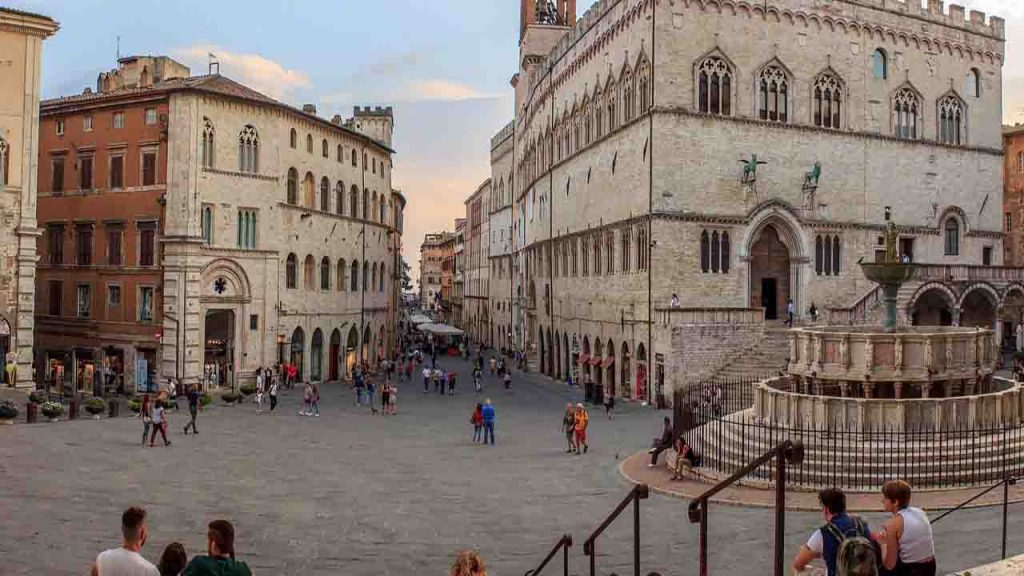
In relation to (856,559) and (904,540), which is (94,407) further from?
(856,559)

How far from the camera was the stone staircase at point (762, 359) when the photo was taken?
1398 inches

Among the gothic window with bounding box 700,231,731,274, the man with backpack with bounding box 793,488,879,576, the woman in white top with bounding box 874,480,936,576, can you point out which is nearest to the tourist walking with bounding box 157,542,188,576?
the man with backpack with bounding box 793,488,879,576

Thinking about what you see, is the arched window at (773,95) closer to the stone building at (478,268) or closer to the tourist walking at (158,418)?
the tourist walking at (158,418)

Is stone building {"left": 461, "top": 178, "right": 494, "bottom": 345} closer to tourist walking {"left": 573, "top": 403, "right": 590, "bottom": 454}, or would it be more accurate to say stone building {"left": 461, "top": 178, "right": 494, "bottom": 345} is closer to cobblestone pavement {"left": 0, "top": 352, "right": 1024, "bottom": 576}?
cobblestone pavement {"left": 0, "top": 352, "right": 1024, "bottom": 576}

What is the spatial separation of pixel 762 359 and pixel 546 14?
42.7 metres

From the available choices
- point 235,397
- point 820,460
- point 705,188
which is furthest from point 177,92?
point 820,460

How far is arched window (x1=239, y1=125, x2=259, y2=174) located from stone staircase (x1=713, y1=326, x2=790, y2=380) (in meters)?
23.7

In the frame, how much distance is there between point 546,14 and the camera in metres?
70.6

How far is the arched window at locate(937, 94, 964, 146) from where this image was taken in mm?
46281

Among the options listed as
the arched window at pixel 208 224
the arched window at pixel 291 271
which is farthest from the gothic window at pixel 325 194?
the arched window at pixel 208 224

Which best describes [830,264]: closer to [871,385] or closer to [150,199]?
[871,385]

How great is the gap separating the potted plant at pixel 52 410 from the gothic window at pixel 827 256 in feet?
104

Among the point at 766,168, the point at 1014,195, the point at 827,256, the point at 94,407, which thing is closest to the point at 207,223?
the point at 94,407

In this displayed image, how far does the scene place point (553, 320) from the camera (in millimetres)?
54906
